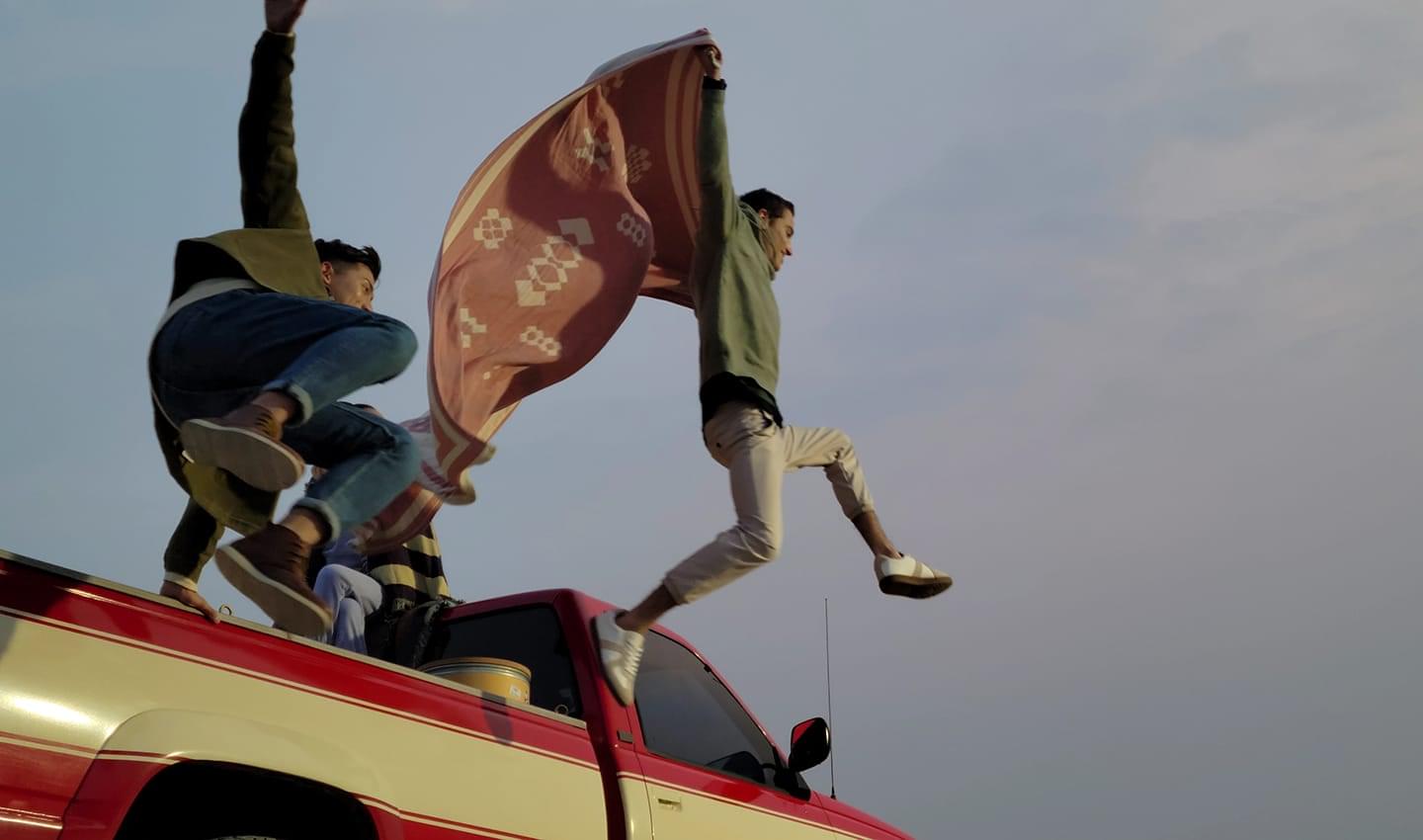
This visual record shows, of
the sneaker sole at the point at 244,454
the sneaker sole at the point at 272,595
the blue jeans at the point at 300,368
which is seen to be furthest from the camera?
the blue jeans at the point at 300,368

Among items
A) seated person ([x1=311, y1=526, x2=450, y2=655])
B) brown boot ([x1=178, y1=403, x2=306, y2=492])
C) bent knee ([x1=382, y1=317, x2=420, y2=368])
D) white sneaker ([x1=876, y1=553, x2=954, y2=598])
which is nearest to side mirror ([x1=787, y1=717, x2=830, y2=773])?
white sneaker ([x1=876, y1=553, x2=954, y2=598])

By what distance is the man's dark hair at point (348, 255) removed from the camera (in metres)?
5.00

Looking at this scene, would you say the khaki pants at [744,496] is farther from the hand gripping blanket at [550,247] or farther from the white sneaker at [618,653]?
the hand gripping blanket at [550,247]

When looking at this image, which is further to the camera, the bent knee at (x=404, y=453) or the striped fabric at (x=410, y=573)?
the striped fabric at (x=410, y=573)

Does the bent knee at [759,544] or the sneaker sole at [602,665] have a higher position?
the bent knee at [759,544]

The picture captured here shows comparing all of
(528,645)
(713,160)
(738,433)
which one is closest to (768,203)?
(713,160)

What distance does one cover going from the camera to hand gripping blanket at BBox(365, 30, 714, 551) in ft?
17.0

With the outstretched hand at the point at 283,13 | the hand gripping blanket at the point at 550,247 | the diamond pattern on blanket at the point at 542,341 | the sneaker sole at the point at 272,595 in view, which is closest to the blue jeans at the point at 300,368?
the sneaker sole at the point at 272,595

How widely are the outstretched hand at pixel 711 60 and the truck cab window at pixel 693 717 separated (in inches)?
90.2

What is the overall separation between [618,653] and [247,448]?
1.84 metres

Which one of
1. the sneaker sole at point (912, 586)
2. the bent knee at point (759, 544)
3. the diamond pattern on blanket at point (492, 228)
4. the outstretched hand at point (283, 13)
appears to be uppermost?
the diamond pattern on blanket at point (492, 228)

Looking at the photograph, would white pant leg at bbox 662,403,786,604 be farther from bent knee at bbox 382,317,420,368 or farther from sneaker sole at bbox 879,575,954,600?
bent knee at bbox 382,317,420,368

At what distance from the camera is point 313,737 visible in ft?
11.3

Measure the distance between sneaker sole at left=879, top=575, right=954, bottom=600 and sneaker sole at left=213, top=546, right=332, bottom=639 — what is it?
8.56ft
